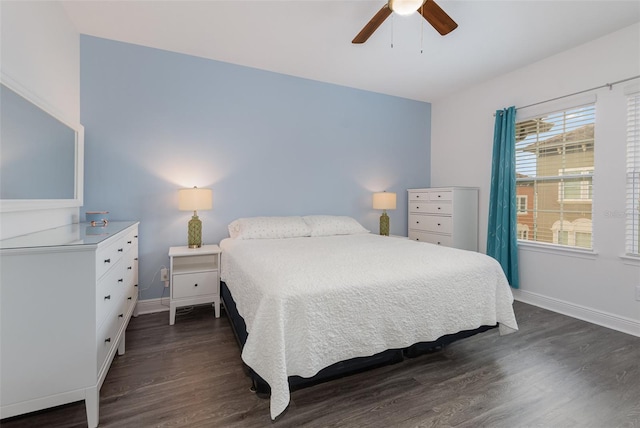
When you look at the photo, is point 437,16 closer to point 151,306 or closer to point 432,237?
point 432,237

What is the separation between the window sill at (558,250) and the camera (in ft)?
8.92

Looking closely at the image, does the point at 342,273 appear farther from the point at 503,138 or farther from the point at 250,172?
the point at 503,138

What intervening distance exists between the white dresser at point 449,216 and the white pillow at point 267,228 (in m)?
1.72

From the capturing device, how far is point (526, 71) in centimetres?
317

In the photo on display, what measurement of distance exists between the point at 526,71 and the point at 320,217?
9.04 ft

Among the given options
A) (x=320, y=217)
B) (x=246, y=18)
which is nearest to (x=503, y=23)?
(x=246, y=18)

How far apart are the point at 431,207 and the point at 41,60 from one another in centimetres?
394

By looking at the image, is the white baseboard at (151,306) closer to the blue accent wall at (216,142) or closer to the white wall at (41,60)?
the blue accent wall at (216,142)

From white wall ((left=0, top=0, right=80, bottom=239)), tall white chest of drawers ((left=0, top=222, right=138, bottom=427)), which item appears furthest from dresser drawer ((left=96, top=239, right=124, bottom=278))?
white wall ((left=0, top=0, right=80, bottom=239))

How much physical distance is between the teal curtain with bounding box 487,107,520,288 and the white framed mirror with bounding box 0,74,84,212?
399 cm

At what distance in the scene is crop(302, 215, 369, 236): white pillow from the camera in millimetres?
3176

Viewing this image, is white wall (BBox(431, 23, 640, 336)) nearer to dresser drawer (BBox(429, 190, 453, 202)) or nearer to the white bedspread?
dresser drawer (BBox(429, 190, 453, 202))

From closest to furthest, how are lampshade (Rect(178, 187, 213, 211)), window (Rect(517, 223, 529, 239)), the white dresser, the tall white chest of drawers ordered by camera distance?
the tall white chest of drawers, lampshade (Rect(178, 187, 213, 211)), window (Rect(517, 223, 529, 239)), the white dresser

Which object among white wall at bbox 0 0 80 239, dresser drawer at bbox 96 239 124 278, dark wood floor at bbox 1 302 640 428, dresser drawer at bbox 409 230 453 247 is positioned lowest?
dark wood floor at bbox 1 302 640 428
